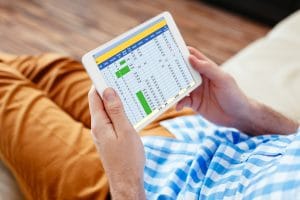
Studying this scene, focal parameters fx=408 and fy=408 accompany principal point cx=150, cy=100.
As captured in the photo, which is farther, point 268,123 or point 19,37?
point 19,37

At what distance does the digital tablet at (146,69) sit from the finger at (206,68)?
0.04 feet

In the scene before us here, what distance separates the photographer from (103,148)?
0.70 m

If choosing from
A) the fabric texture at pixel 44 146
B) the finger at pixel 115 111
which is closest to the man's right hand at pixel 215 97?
the fabric texture at pixel 44 146

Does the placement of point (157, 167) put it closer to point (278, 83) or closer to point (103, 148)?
point (103, 148)

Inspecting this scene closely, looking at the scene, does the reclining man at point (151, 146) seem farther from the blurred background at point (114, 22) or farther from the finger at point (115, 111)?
the blurred background at point (114, 22)

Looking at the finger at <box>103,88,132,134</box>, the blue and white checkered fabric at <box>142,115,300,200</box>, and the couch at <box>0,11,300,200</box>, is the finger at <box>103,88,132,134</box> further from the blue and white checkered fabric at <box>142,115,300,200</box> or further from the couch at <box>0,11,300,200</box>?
the couch at <box>0,11,300,200</box>

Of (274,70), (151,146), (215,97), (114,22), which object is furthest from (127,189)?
(114,22)

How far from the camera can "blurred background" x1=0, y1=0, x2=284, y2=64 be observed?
2.01 metres

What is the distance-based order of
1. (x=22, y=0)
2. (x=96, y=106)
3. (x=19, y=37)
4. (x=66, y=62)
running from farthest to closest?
(x=22, y=0)
(x=19, y=37)
(x=66, y=62)
(x=96, y=106)

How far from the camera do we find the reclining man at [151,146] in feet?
2.29

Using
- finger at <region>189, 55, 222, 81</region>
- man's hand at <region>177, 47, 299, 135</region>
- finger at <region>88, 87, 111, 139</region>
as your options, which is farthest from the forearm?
finger at <region>88, 87, 111, 139</region>

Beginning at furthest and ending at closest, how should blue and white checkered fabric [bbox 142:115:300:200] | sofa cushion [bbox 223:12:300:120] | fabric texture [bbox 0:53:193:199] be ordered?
sofa cushion [bbox 223:12:300:120] < fabric texture [bbox 0:53:193:199] < blue and white checkered fabric [bbox 142:115:300:200]

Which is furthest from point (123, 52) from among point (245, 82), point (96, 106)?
point (245, 82)

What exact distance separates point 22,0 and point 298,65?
169 cm
